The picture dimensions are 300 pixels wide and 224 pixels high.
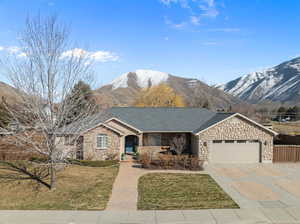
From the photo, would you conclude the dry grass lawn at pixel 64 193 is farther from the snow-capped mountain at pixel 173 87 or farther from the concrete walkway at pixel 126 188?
the snow-capped mountain at pixel 173 87

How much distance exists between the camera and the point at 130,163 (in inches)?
902

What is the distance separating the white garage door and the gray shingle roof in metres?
2.29

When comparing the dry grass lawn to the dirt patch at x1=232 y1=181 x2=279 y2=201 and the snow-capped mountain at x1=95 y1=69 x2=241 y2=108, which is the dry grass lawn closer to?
the dirt patch at x1=232 y1=181 x2=279 y2=201

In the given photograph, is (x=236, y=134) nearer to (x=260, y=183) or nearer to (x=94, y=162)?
(x=260, y=183)

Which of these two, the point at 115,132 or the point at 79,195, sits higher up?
the point at 115,132

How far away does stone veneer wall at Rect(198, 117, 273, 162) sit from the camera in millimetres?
23359

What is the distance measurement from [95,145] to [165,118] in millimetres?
8607

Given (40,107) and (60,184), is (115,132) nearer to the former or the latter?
(60,184)

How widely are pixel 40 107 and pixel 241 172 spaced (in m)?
14.7

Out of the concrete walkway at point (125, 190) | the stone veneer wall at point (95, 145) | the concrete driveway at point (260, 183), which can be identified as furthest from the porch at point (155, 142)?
the concrete walkway at point (125, 190)

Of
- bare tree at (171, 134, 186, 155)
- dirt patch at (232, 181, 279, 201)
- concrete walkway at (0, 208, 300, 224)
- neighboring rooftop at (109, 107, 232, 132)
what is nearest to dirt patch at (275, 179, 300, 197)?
dirt patch at (232, 181, 279, 201)

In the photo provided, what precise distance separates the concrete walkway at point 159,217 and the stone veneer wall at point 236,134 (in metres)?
11.6

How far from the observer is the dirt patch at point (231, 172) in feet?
62.1

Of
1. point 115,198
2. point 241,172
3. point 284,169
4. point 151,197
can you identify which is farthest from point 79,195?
point 284,169
